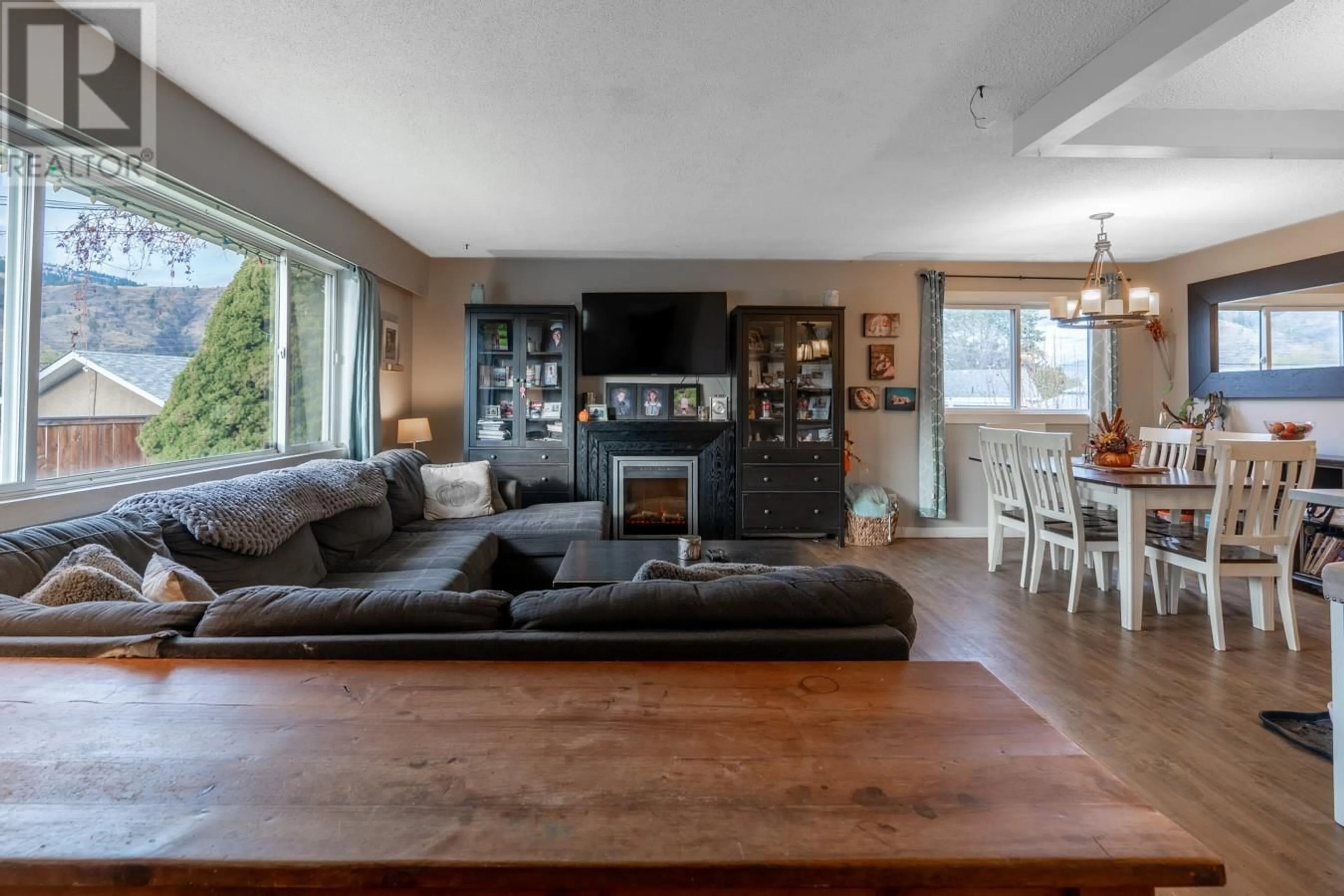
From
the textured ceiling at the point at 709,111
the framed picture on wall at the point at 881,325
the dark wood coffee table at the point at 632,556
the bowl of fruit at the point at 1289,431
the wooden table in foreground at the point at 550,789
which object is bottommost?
the dark wood coffee table at the point at 632,556

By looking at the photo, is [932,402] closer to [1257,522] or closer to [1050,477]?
[1050,477]

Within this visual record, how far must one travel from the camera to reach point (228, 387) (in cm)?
309

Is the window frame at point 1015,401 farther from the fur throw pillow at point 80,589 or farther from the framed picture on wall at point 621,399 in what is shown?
the fur throw pillow at point 80,589

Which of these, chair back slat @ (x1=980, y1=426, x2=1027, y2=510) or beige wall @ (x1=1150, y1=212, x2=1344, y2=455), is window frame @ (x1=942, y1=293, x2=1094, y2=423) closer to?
beige wall @ (x1=1150, y1=212, x2=1344, y2=455)

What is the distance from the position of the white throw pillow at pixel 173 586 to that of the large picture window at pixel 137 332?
103cm

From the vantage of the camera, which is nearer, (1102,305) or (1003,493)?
(1102,305)

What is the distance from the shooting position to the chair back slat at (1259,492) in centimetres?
271

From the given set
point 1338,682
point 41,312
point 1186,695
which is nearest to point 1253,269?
point 1186,695

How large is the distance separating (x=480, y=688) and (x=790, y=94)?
2458 millimetres

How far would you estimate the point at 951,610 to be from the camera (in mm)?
3295

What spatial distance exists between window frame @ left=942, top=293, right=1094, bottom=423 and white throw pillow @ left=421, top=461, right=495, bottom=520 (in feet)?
12.9

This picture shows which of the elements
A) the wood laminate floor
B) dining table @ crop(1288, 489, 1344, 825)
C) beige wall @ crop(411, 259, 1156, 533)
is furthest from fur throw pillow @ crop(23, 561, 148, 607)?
beige wall @ crop(411, 259, 1156, 533)

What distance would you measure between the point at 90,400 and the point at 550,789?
269cm

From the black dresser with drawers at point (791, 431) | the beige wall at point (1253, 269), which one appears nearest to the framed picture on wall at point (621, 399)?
the black dresser with drawers at point (791, 431)
